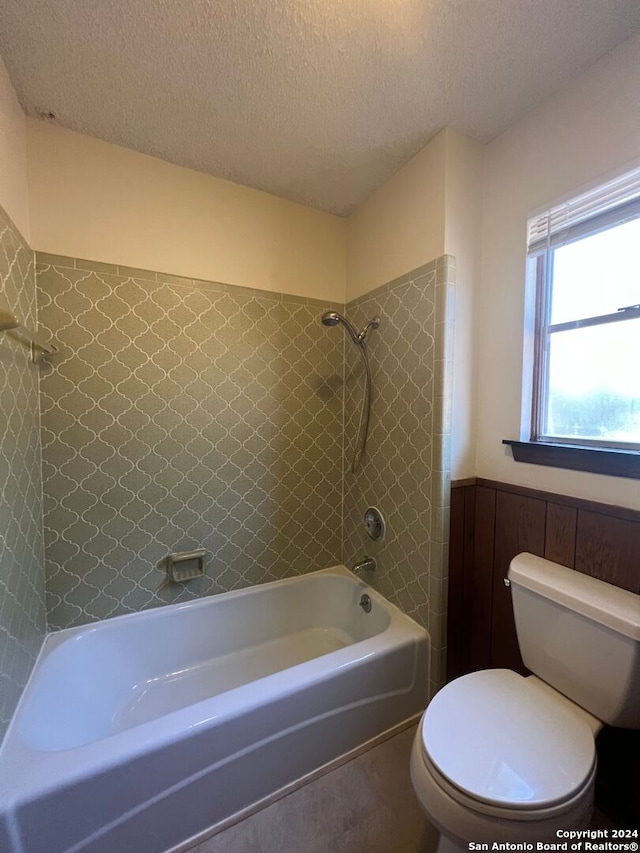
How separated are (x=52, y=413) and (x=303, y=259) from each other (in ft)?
4.65

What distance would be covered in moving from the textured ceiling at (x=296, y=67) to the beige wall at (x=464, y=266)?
0.35 ft

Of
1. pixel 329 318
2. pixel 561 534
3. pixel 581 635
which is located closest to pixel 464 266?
pixel 329 318

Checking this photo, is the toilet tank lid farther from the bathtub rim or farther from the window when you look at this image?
the bathtub rim

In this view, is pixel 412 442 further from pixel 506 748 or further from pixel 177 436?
pixel 177 436

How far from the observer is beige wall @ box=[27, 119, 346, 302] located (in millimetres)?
1391

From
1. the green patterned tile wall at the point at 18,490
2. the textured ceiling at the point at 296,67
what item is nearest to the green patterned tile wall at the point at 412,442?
the textured ceiling at the point at 296,67

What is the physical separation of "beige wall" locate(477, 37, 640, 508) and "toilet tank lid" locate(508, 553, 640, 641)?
0.26 metres

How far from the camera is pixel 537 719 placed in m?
0.95

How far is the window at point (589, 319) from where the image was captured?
42.1 inches

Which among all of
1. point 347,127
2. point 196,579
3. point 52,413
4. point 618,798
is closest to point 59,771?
point 196,579

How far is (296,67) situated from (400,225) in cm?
70

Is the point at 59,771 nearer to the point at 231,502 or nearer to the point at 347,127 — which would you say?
the point at 231,502

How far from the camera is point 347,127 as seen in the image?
135 cm

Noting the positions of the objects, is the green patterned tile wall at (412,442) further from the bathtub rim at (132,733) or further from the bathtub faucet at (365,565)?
the bathtub rim at (132,733)
